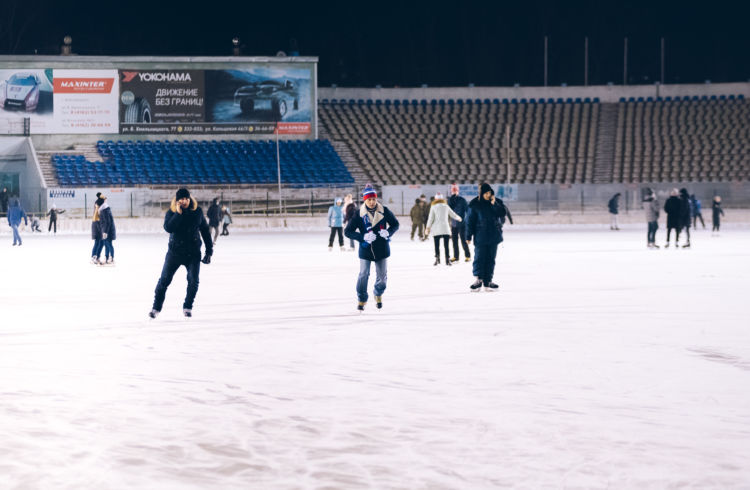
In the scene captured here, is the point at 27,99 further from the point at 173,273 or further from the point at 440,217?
the point at 173,273

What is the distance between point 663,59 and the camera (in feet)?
207

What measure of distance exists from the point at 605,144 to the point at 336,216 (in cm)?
3331

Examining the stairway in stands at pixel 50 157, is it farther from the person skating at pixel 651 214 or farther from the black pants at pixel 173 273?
the black pants at pixel 173 273

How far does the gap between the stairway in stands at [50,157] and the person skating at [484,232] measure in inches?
1498

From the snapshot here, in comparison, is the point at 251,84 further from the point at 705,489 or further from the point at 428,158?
the point at 705,489

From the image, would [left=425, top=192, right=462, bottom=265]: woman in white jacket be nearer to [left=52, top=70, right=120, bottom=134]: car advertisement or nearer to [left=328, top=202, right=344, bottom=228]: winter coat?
[left=328, top=202, right=344, bottom=228]: winter coat

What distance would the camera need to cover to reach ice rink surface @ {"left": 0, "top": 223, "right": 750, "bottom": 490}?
5.36 metres

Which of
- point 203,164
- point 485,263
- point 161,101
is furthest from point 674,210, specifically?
point 161,101

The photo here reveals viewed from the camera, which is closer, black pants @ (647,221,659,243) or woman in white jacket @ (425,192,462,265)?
woman in white jacket @ (425,192,462,265)

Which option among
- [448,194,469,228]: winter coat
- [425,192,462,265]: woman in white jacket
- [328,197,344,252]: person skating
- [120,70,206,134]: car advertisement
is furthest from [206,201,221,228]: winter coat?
[120,70,206,134]: car advertisement

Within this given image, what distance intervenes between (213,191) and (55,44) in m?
17.5

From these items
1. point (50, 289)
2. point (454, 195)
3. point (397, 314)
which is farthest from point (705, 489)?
point (454, 195)

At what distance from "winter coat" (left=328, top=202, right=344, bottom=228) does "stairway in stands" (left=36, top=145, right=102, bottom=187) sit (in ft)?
84.5

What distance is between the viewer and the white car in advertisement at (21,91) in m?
52.9
